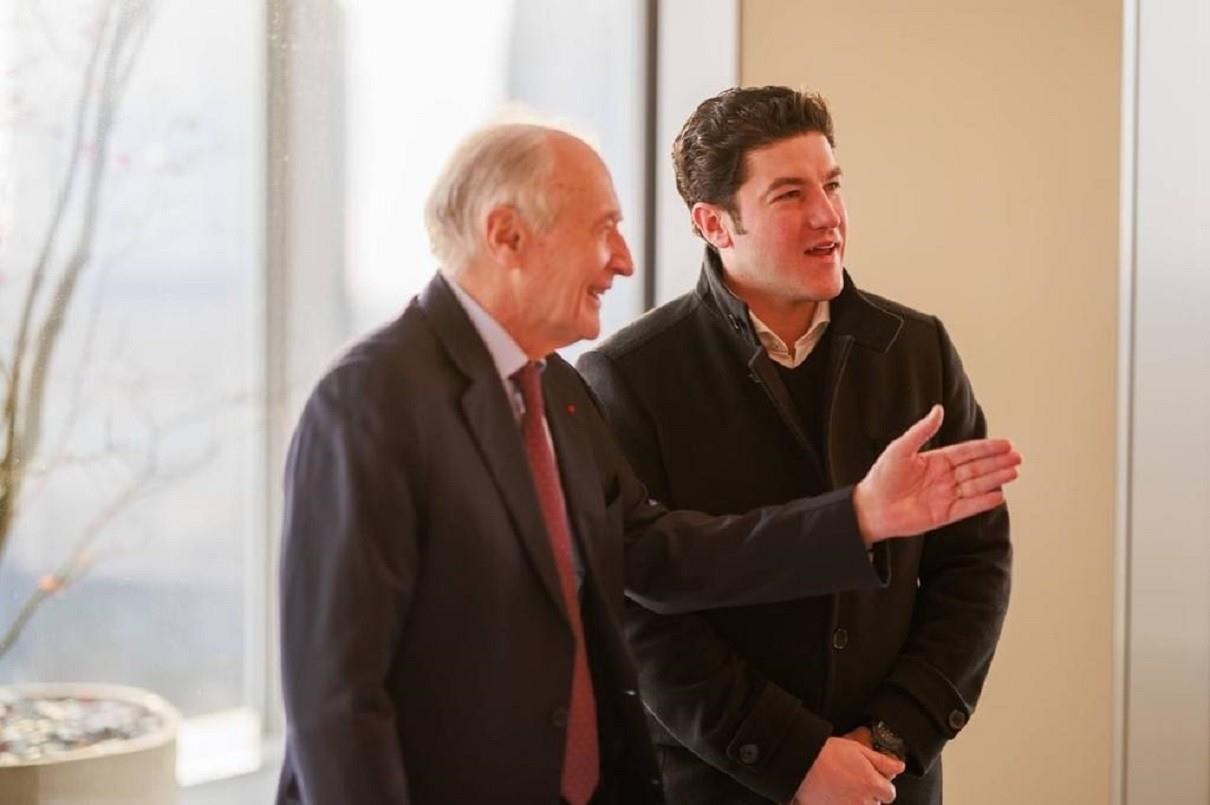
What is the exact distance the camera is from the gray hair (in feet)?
5.56

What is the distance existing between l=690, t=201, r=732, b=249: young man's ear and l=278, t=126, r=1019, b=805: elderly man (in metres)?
0.48

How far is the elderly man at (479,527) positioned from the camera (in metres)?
1.56

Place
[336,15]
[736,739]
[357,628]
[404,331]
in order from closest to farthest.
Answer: [357,628]
[404,331]
[736,739]
[336,15]

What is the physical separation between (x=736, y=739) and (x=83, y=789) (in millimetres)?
939

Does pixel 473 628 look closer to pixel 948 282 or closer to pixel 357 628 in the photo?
pixel 357 628

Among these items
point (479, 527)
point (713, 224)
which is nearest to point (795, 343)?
point (713, 224)

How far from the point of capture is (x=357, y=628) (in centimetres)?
155

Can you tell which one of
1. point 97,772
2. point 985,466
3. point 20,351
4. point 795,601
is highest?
point 20,351

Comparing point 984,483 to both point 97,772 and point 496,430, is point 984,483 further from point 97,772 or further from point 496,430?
point 97,772

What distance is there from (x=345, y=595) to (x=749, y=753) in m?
0.73

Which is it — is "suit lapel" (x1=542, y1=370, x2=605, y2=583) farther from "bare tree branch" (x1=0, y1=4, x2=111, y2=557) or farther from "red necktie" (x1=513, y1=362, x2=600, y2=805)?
"bare tree branch" (x1=0, y1=4, x2=111, y2=557)

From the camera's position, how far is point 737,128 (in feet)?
7.28

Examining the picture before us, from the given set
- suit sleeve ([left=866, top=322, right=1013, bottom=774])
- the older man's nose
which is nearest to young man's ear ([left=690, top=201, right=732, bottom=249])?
suit sleeve ([left=866, top=322, right=1013, bottom=774])

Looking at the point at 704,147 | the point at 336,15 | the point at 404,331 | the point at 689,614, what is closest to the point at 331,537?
the point at 404,331
